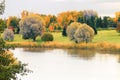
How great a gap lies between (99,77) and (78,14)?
9527 centimetres

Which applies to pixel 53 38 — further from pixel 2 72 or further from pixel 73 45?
pixel 2 72

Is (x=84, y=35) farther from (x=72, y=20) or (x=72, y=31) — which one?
(x=72, y=20)

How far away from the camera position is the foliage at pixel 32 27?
88.5 meters

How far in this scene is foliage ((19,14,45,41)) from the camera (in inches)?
3484

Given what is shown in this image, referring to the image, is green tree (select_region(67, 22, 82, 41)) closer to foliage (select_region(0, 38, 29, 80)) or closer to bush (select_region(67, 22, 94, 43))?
bush (select_region(67, 22, 94, 43))

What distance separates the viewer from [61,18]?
12406 cm

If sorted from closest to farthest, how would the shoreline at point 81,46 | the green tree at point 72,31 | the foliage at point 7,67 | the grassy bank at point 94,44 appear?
the foliage at point 7,67
the shoreline at point 81,46
the grassy bank at point 94,44
the green tree at point 72,31

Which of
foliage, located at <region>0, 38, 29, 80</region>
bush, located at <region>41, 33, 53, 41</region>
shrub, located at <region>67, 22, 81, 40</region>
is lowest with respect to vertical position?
bush, located at <region>41, 33, 53, 41</region>

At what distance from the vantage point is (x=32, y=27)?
292 ft

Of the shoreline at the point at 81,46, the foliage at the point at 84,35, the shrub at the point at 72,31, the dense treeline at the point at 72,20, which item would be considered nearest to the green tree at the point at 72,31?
the shrub at the point at 72,31

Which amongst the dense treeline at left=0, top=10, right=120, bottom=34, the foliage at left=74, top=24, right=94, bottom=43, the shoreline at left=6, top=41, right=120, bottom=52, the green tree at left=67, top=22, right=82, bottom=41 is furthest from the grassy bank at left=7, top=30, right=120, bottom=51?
the dense treeline at left=0, top=10, right=120, bottom=34

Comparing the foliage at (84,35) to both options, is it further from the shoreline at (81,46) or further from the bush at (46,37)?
the bush at (46,37)

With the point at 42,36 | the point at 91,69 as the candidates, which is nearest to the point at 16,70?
the point at 91,69

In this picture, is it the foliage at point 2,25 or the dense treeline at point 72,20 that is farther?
the dense treeline at point 72,20
